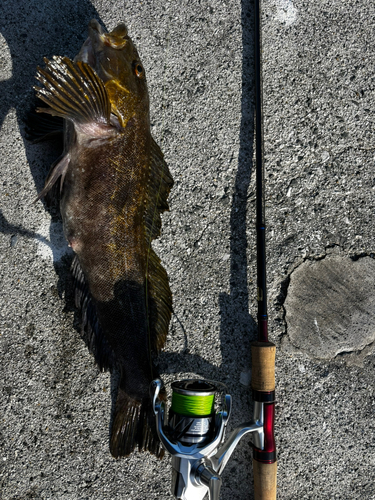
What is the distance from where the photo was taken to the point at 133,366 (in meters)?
2.12

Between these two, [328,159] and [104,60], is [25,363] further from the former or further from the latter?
[328,159]

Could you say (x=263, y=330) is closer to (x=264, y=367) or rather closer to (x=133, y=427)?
(x=264, y=367)

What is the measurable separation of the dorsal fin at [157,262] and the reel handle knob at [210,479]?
0.63 meters

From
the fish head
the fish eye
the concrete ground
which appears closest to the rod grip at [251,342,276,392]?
the concrete ground

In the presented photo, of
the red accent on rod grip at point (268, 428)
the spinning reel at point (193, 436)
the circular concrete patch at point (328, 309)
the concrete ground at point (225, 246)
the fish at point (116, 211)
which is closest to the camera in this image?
the spinning reel at point (193, 436)

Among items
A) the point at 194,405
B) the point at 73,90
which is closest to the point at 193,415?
the point at 194,405

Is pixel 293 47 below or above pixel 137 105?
above

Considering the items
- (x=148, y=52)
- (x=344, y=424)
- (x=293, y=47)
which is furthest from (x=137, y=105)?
(x=344, y=424)

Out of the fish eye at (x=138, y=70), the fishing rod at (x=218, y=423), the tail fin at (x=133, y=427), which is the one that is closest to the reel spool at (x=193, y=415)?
the fishing rod at (x=218, y=423)

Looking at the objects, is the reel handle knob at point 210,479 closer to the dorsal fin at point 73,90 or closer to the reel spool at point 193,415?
the reel spool at point 193,415

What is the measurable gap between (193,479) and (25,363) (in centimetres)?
114

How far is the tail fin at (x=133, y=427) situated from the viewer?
2143 mm

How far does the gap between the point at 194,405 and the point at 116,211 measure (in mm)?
1027

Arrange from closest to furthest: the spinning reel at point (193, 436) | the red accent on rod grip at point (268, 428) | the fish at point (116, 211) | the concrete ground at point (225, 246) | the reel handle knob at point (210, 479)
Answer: the reel handle knob at point (210, 479) < the spinning reel at point (193, 436) < the fish at point (116, 211) < the red accent on rod grip at point (268, 428) < the concrete ground at point (225, 246)
